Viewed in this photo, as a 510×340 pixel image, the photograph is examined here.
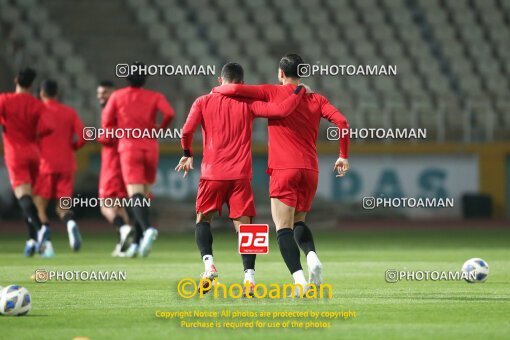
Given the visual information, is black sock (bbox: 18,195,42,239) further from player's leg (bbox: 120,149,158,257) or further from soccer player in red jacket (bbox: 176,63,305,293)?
soccer player in red jacket (bbox: 176,63,305,293)

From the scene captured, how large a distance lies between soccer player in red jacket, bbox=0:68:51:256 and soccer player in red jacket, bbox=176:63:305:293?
5.96m

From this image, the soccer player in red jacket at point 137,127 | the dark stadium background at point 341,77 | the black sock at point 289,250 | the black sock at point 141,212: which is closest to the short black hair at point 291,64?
the black sock at point 289,250

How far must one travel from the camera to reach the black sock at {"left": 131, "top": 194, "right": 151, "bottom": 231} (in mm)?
15156

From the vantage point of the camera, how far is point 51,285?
1161 cm

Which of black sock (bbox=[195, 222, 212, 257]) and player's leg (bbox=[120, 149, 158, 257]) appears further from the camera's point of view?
player's leg (bbox=[120, 149, 158, 257])

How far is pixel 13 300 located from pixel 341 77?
65.9ft

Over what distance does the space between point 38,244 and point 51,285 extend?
452 centimetres

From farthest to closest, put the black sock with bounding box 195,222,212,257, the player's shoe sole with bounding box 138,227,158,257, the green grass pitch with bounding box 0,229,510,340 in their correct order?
the player's shoe sole with bounding box 138,227,158,257
the black sock with bounding box 195,222,212,257
the green grass pitch with bounding box 0,229,510,340

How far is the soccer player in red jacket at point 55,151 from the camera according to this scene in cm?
1667

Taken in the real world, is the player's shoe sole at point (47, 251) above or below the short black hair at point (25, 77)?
below

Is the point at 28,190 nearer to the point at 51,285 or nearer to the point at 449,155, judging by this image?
the point at 51,285

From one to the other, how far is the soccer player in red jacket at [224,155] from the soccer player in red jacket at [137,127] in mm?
4813

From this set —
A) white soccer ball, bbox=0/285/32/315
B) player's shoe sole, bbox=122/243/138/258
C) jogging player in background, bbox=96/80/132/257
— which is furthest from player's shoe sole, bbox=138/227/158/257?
white soccer ball, bbox=0/285/32/315

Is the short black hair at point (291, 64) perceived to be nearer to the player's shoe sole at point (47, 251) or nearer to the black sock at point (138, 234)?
the black sock at point (138, 234)
